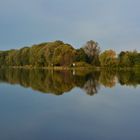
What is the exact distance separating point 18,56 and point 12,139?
75996 mm

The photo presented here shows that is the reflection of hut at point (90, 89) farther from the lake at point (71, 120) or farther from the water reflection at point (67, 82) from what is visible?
the lake at point (71, 120)

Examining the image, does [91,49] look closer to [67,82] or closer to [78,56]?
[78,56]

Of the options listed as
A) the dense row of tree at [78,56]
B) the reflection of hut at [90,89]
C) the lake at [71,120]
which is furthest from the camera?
the dense row of tree at [78,56]

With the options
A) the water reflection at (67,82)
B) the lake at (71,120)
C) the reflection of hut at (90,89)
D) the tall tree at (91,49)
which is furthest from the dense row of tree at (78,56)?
the lake at (71,120)

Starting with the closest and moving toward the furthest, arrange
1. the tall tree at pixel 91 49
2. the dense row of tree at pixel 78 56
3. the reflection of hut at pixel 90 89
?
the reflection of hut at pixel 90 89 < the dense row of tree at pixel 78 56 < the tall tree at pixel 91 49

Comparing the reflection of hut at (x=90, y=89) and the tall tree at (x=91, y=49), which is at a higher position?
the tall tree at (x=91, y=49)

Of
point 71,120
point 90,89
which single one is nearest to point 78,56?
point 90,89

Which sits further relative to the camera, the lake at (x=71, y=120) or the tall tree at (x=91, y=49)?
the tall tree at (x=91, y=49)

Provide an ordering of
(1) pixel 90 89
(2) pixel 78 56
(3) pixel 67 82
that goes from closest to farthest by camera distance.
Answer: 1. (1) pixel 90 89
2. (3) pixel 67 82
3. (2) pixel 78 56

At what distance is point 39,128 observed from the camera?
25.7 ft

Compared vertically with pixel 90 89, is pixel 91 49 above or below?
above

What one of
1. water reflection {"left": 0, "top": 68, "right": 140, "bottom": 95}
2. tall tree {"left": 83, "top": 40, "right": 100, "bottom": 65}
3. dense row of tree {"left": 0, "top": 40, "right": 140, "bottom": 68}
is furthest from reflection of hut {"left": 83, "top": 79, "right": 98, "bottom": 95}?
tall tree {"left": 83, "top": 40, "right": 100, "bottom": 65}

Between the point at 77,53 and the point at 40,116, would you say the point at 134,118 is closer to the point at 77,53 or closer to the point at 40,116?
the point at 40,116

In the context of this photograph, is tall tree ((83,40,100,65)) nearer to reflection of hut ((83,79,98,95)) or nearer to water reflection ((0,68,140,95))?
water reflection ((0,68,140,95))
